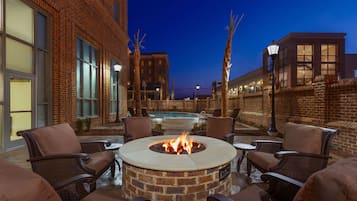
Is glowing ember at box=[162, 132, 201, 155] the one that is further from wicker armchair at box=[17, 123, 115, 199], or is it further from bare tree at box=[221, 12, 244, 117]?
bare tree at box=[221, 12, 244, 117]

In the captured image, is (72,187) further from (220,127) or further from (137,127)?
(220,127)

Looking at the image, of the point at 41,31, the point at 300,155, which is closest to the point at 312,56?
the point at 300,155

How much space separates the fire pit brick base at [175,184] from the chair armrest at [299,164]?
37.3 inches

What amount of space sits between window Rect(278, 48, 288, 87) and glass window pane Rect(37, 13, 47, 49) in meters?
21.2

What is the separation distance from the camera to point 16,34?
6016mm

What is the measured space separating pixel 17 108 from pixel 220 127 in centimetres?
558

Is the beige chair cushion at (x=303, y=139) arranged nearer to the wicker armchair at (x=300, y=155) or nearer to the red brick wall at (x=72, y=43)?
the wicker armchair at (x=300, y=155)

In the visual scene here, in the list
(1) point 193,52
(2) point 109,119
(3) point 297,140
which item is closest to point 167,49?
(1) point 193,52

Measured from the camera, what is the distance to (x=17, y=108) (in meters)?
6.16

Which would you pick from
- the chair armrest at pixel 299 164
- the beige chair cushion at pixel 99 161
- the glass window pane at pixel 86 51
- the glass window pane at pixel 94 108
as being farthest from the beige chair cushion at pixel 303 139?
the glass window pane at pixel 94 108

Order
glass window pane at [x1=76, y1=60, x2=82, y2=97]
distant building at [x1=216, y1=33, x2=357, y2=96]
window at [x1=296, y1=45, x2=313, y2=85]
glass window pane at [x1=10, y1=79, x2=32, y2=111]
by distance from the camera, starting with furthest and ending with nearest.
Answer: window at [x1=296, y1=45, x2=313, y2=85]
distant building at [x1=216, y1=33, x2=357, y2=96]
glass window pane at [x1=76, y1=60, x2=82, y2=97]
glass window pane at [x1=10, y1=79, x2=32, y2=111]

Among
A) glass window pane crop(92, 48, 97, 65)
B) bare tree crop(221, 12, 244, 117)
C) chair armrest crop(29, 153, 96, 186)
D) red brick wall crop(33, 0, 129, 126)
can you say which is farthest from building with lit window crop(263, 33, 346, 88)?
chair armrest crop(29, 153, 96, 186)

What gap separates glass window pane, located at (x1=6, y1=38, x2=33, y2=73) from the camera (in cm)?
576

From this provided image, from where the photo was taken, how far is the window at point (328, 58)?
2117cm
